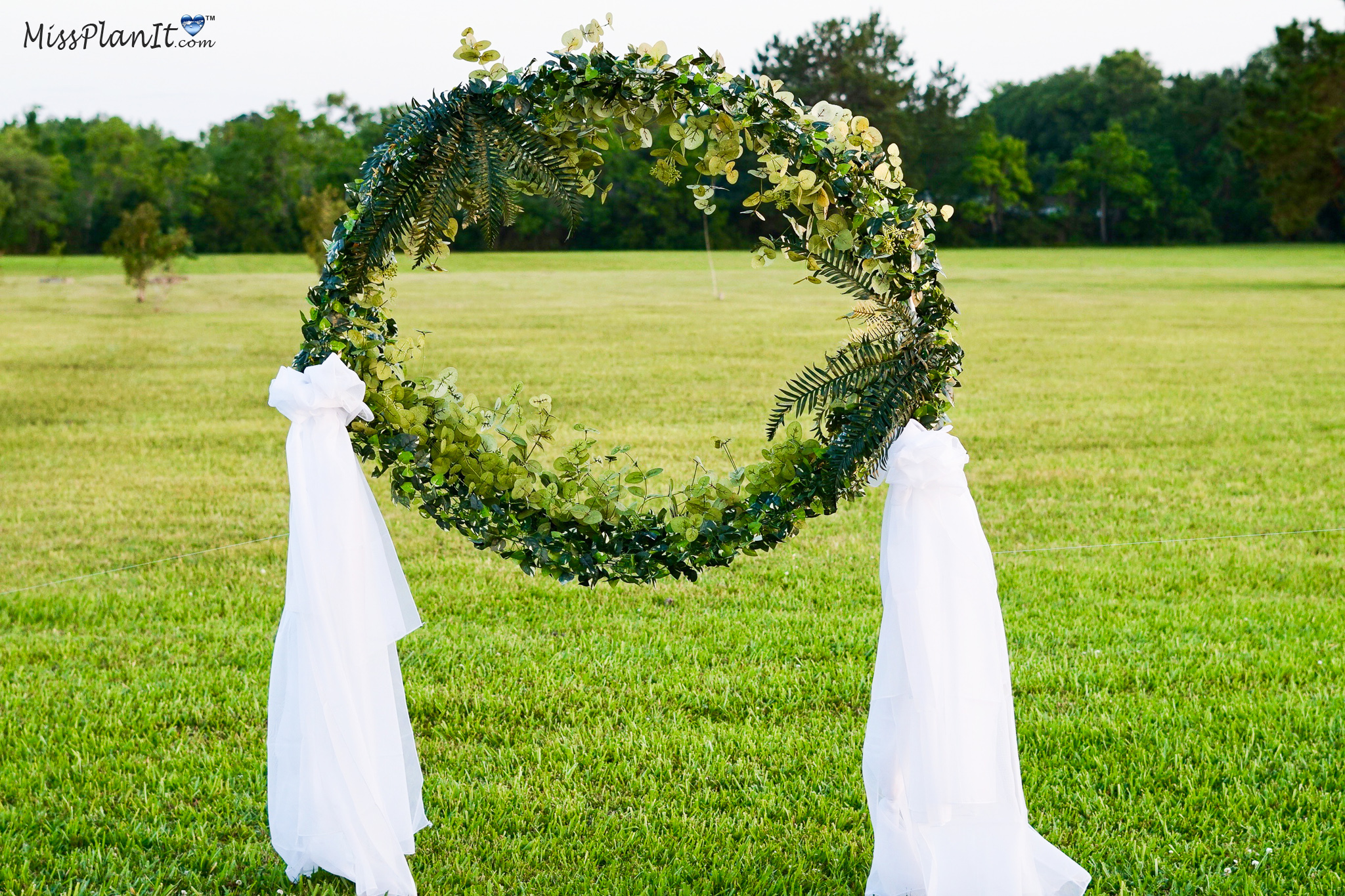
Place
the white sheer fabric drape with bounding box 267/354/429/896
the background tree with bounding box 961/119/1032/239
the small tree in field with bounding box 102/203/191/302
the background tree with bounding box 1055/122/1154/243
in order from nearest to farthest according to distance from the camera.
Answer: the white sheer fabric drape with bounding box 267/354/429/896
the small tree in field with bounding box 102/203/191/302
the background tree with bounding box 961/119/1032/239
the background tree with bounding box 1055/122/1154/243

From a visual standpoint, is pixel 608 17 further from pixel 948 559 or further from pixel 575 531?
pixel 948 559

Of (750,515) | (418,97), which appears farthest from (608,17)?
(750,515)

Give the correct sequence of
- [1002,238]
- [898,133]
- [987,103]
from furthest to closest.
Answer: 1. [987,103]
2. [1002,238]
3. [898,133]

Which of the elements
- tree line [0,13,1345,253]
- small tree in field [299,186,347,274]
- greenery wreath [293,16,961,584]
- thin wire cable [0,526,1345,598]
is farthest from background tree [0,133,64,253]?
greenery wreath [293,16,961,584]

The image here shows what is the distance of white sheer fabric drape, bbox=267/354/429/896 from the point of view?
9.14 ft

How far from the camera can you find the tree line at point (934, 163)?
1201 inches

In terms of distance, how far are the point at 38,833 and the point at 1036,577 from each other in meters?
4.17

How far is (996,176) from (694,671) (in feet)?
155

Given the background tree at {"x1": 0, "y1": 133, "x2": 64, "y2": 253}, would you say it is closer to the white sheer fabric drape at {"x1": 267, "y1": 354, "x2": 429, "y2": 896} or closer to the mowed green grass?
the mowed green grass

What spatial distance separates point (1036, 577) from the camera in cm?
548

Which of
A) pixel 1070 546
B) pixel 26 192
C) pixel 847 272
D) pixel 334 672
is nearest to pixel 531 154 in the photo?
pixel 847 272

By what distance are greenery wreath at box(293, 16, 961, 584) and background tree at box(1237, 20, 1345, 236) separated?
102 ft

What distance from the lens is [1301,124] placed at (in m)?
29.3

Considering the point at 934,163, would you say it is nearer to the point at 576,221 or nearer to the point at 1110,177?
the point at 1110,177
